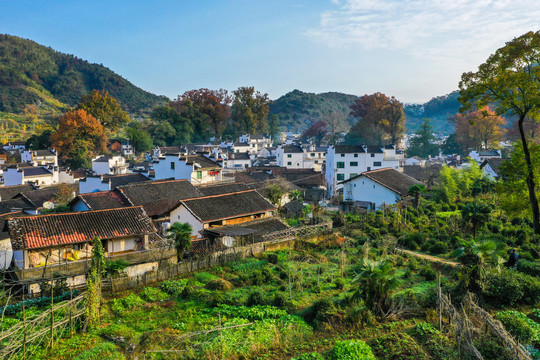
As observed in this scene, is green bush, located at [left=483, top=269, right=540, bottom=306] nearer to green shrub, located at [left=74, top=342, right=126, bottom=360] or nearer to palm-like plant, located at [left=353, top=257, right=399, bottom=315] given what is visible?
palm-like plant, located at [left=353, top=257, right=399, bottom=315]

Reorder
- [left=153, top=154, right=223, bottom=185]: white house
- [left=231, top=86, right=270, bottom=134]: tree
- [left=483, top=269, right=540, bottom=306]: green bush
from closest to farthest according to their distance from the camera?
[left=483, top=269, right=540, bottom=306]: green bush < [left=153, top=154, right=223, bottom=185]: white house < [left=231, top=86, right=270, bottom=134]: tree

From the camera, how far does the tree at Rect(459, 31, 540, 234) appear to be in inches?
627

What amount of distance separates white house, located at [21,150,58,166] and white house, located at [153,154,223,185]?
32092mm

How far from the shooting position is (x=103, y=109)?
231 ft

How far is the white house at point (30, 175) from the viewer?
47000 millimetres

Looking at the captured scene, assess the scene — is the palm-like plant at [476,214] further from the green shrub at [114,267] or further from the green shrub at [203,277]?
the green shrub at [114,267]

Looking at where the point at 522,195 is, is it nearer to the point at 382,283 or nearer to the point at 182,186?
the point at 382,283

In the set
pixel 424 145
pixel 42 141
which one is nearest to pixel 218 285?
pixel 42 141

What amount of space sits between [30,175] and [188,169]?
25572mm

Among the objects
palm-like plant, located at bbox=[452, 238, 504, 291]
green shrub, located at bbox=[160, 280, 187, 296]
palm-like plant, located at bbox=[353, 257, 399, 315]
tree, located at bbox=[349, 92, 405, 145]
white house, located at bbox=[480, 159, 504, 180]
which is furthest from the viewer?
tree, located at bbox=[349, 92, 405, 145]

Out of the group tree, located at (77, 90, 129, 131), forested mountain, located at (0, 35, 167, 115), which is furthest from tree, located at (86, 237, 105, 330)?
forested mountain, located at (0, 35, 167, 115)

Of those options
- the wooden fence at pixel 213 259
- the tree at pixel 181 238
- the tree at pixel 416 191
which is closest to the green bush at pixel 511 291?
the wooden fence at pixel 213 259

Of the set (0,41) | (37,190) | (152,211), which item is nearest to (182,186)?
(152,211)

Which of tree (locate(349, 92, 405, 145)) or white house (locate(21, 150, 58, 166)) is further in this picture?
tree (locate(349, 92, 405, 145))
